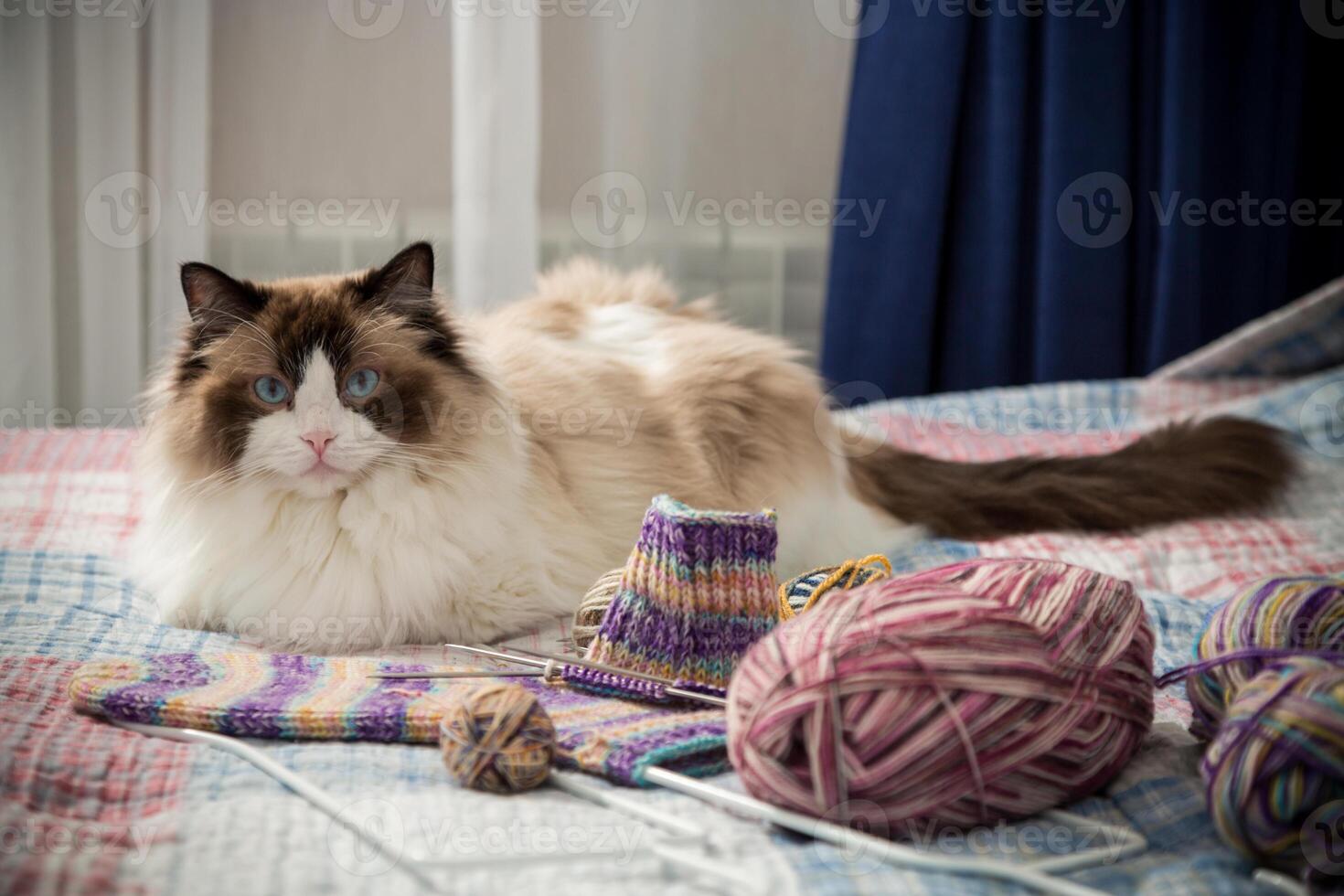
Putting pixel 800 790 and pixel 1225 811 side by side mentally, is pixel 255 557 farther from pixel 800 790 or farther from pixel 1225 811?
pixel 1225 811

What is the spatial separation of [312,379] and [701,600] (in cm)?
55

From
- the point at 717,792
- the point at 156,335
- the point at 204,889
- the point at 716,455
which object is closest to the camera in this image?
the point at 204,889

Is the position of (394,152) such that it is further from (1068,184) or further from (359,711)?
(359,711)

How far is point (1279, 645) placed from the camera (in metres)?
1.00

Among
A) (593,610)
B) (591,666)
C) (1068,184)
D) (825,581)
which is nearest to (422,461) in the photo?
(593,610)

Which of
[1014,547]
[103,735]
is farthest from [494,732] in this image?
[1014,547]

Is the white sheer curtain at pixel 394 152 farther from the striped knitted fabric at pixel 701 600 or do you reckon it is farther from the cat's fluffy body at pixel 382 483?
the striped knitted fabric at pixel 701 600

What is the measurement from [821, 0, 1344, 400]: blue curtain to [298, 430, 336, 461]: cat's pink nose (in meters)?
2.07

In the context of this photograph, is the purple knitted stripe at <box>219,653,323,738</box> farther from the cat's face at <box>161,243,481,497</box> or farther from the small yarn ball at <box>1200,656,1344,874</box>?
the small yarn ball at <box>1200,656,1344,874</box>

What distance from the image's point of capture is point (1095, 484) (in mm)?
1988

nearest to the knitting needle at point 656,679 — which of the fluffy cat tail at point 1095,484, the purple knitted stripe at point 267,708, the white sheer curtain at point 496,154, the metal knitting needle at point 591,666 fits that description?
the metal knitting needle at point 591,666

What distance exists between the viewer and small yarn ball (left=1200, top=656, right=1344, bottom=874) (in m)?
0.80

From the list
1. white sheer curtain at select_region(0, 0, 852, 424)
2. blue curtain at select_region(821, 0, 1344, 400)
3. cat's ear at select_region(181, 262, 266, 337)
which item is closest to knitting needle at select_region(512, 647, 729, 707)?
cat's ear at select_region(181, 262, 266, 337)

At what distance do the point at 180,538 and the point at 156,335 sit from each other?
1.67 m
